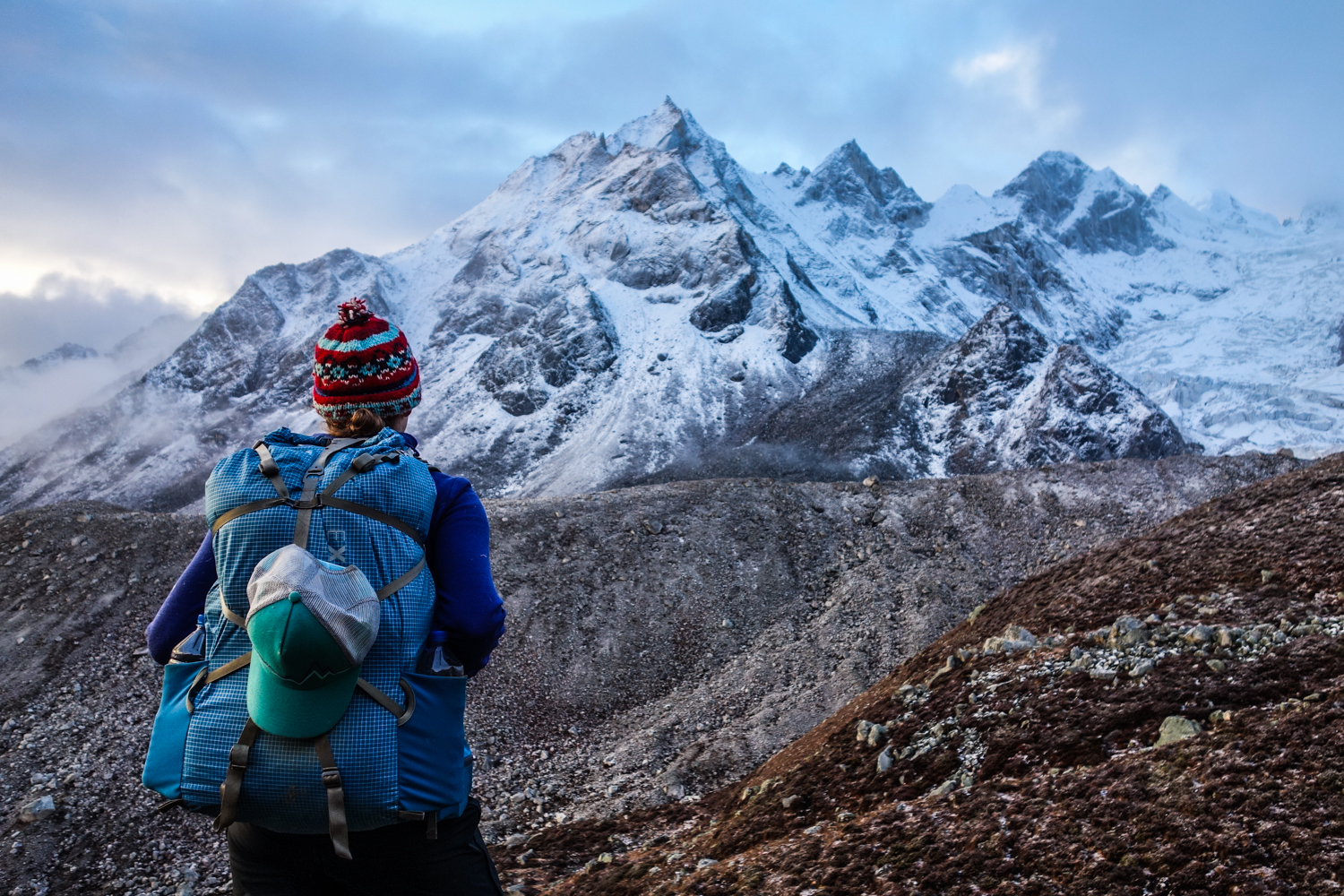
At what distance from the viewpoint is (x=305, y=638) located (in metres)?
2.41

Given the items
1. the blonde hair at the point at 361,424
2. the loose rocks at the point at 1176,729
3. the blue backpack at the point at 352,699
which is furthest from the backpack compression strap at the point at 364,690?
the loose rocks at the point at 1176,729

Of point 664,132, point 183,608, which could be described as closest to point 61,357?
point 664,132

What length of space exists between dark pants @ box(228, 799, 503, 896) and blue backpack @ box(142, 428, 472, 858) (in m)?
0.13

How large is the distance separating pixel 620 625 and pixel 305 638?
1937 cm

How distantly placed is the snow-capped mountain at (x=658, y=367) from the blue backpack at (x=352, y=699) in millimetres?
73208

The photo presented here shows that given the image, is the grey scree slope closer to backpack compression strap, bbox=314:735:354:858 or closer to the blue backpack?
the blue backpack

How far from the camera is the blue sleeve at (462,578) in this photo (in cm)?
312

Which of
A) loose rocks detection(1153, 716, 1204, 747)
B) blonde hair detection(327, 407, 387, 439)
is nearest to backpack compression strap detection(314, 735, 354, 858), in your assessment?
blonde hair detection(327, 407, 387, 439)

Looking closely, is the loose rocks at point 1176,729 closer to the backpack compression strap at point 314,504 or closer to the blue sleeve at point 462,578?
the blue sleeve at point 462,578

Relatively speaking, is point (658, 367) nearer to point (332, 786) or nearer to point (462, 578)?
point (462, 578)

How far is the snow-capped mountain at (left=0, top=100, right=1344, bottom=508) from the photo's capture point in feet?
272

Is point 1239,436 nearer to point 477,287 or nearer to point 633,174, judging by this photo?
point 633,174

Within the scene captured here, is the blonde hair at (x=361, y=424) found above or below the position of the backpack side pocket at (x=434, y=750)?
above

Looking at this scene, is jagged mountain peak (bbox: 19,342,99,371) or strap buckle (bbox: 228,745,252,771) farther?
jagged mountain peak (bbox: 19,342,99,371)
